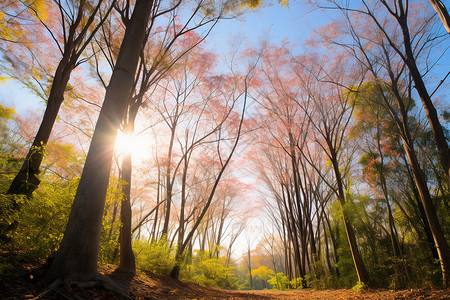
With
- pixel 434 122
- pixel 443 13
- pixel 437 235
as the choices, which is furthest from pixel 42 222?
pixel 437 235

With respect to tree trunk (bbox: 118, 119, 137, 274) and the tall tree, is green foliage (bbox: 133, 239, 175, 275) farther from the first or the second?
the tall tree

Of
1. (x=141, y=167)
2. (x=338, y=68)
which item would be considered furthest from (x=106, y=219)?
(x=338, y=68)

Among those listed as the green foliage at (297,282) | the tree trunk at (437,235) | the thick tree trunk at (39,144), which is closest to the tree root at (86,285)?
the thick tree trunk at (39,144)

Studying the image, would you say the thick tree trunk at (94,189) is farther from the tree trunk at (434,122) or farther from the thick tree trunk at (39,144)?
the tree trunk at (434,122)

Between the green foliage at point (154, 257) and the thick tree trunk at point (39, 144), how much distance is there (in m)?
3.48

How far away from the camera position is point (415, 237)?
8.33 meters

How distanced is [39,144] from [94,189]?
2.49m

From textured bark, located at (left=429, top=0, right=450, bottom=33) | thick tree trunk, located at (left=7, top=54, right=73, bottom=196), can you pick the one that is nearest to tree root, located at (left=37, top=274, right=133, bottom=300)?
thick tree trunk, located at (left=7, top=54, right=73, bottom=196)

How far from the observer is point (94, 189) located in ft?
6.59

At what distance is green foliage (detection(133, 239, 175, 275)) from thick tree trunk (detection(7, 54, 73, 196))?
3.48m

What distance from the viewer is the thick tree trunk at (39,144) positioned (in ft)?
9.40

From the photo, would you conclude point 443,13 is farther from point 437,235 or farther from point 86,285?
point 86,285

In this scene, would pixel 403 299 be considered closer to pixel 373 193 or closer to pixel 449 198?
pixel 449 198

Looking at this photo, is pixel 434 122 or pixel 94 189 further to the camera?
pixel 434 122
